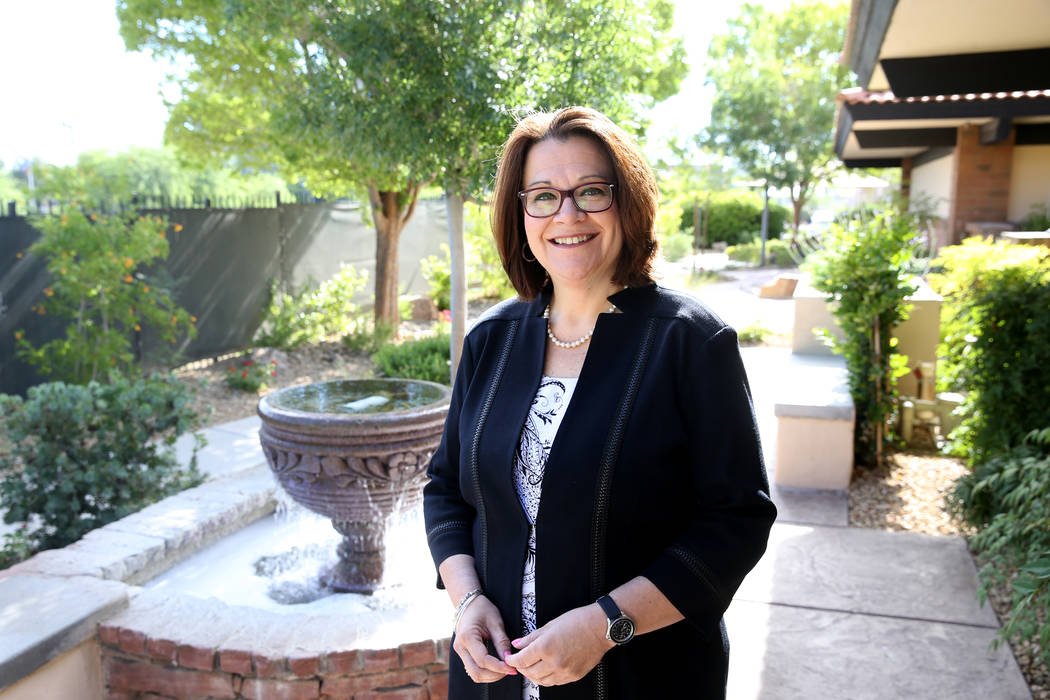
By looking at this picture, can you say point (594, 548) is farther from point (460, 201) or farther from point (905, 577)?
point (460, 201)

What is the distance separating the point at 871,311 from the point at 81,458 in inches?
197

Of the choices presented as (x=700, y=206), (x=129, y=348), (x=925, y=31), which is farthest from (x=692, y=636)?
(x=700, y=206)

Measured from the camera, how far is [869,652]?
11.1ft

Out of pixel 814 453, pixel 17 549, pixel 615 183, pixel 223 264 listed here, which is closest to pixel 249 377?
pixel 223 264

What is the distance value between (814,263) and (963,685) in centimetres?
371

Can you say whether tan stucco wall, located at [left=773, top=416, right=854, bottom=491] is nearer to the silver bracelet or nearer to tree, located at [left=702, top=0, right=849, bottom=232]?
the silver bracelet

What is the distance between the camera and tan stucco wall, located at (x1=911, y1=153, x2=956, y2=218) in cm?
1238

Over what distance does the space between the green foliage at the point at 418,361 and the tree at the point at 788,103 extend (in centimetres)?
1979

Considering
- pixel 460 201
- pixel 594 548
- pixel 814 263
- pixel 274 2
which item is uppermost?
pixel 274 2

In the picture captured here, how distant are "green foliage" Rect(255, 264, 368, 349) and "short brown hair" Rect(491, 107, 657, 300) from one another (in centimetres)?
953

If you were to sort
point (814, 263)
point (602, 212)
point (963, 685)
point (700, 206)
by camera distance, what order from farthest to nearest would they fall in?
point (700, 206) → point (814, 263) → point (963, 685) → point (602, 212)

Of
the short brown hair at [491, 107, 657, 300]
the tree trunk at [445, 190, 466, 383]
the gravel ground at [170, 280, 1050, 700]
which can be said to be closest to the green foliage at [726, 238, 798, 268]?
the gravel ground at [170, 280, 1050, 700]

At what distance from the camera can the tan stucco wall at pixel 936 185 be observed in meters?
12.4

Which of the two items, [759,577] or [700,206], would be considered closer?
[759,577]
